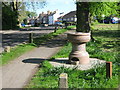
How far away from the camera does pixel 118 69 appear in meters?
8.58

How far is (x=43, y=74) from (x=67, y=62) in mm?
2509

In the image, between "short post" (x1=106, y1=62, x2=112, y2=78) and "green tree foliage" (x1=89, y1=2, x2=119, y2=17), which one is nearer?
"short post" (x1=106, y1=62, x2=112, y2=78)

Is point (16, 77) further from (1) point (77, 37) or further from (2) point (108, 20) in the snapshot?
(2) point (108, 20)

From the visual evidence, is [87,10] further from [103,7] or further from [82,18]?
[103,7]

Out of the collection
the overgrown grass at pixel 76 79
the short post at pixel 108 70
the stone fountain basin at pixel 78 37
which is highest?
the stone fountain basin at pixel 78 37

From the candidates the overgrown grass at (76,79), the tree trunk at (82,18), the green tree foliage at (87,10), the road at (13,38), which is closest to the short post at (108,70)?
the overgrown grass at (76,79)

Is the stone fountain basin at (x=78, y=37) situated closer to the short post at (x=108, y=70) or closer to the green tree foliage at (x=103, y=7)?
the short post at (x=108, y=70)

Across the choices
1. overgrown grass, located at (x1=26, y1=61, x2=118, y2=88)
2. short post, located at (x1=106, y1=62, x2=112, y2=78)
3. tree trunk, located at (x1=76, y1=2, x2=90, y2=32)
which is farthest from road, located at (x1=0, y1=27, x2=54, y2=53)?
short post, located at (x1=106, y1=62, x2=112, y2=78)

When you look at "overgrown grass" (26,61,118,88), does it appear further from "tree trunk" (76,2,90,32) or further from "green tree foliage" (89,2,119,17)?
"green tree foliage" (89,2,119,17)

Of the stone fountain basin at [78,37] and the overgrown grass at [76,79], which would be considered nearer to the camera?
the overgrown grass at [76,79]

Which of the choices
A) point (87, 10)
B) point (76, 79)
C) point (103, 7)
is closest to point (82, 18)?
point (87, 10)

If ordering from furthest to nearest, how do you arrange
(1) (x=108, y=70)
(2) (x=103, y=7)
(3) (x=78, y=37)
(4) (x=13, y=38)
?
(4) (x=13, y=38), (2) (x=103, y=7), (3) (x=78, y=37), (1) (x=108, y=70)

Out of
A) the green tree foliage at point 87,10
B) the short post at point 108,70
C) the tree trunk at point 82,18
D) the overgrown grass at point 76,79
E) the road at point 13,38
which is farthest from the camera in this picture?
the road at point 13,38

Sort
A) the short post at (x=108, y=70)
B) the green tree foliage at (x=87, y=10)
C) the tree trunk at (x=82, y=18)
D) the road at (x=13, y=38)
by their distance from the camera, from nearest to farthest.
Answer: the short post at (x=108, y=70)
the green tree foliage at (x=87, y=10)
the tree trunk at (x=82, y=18)
the road at (x=13, y=38)
